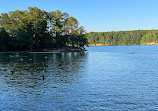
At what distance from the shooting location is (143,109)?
2222 centimetres

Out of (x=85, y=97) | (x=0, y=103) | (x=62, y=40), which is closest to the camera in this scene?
(x=0, y=103)

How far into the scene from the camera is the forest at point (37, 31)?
141125mm

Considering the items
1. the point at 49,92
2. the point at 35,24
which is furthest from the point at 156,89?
the point at 35,24

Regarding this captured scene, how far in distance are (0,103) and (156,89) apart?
23121mm

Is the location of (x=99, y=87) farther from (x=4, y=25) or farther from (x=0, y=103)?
(x=4, y=25)

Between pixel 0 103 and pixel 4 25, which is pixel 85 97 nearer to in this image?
pixel 0 103

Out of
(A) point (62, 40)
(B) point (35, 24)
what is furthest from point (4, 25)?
(A) point (62, 40)

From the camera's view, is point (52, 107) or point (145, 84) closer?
point (52, 107)

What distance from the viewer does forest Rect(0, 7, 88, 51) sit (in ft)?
463

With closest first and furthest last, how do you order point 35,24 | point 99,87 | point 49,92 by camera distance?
point 49,92 → point 99,87 → point 35,24

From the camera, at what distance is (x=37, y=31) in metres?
141

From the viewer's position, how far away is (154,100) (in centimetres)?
2550

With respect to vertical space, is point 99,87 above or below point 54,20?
below

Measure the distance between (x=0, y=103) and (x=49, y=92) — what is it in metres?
7.41
